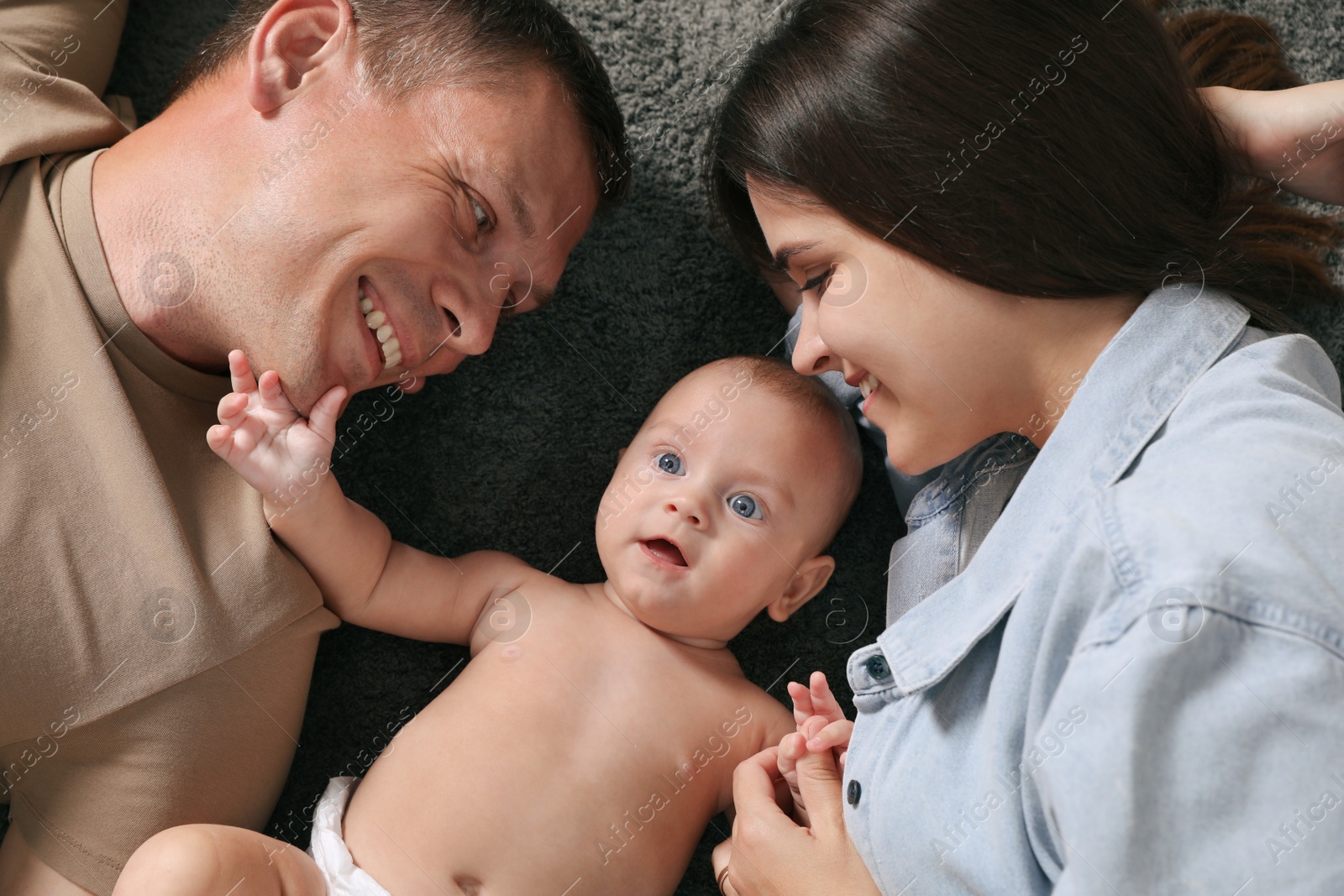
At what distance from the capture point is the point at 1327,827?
3.21ft

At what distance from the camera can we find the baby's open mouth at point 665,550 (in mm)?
1713

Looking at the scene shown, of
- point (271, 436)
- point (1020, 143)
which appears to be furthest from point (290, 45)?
point (1020, 143)

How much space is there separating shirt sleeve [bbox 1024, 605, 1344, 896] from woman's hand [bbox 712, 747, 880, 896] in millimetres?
512

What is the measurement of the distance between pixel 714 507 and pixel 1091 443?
666 millimetres

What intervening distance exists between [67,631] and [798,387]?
1.30 metres

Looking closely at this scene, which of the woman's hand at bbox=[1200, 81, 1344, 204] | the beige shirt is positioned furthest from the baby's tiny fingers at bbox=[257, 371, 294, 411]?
the woman's hand at bbox=[1200, 81, 1344, 204]

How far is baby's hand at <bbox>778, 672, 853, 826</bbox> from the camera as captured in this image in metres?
1.56

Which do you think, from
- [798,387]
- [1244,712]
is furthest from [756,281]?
[1244,712]

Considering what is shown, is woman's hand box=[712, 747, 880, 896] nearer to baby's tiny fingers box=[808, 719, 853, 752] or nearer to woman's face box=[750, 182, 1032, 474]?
baby's tiny fingers box=[808, 719, 853, 752]

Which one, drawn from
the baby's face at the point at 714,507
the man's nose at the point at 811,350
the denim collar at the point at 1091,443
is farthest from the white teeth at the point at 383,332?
the denim collar at the point at 1091,443

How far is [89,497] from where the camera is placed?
4.66 ft

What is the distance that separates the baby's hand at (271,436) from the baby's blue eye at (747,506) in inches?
28.7

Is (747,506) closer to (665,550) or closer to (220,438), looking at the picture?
(665,550)

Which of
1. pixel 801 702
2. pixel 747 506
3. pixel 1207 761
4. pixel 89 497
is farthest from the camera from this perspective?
pixel 747 506
